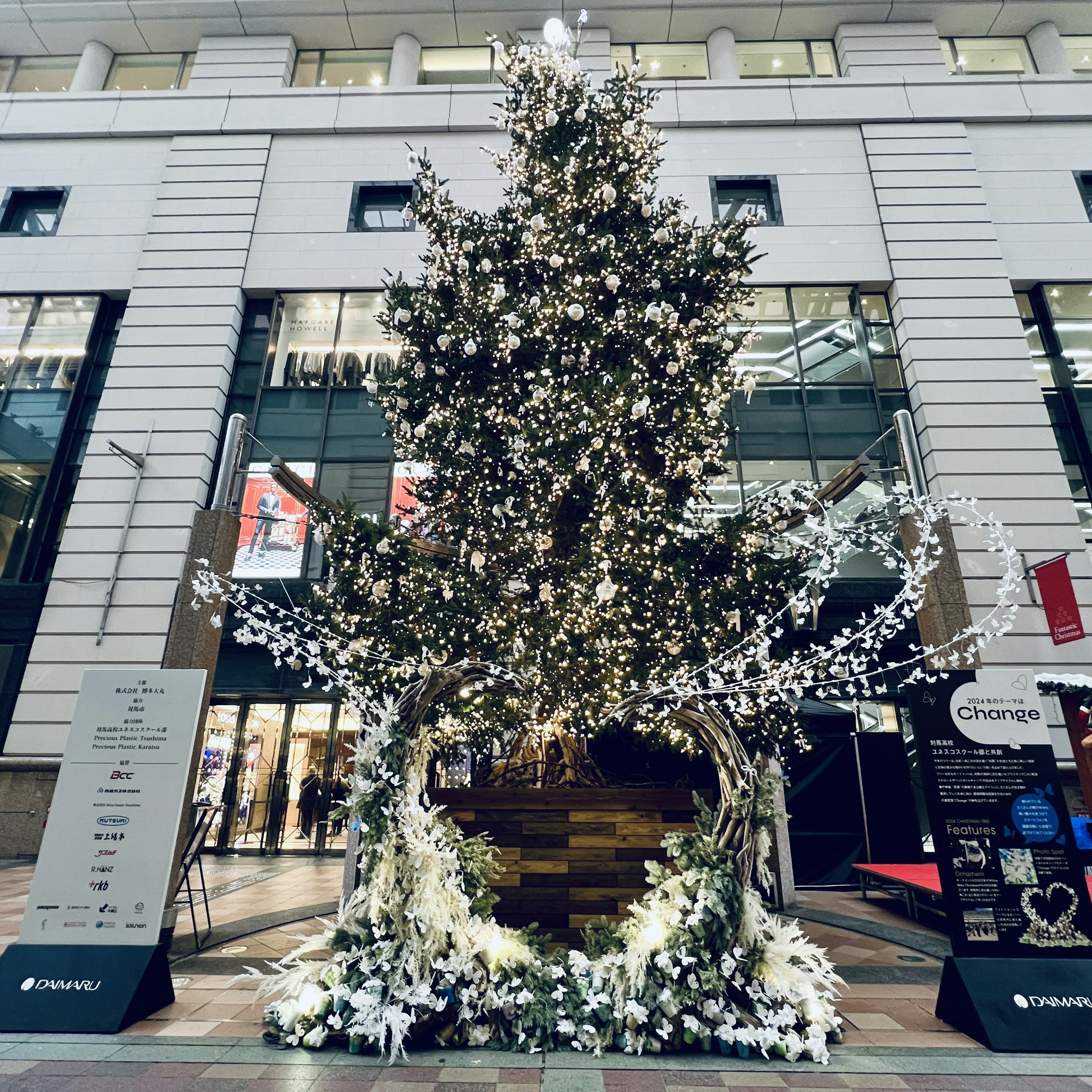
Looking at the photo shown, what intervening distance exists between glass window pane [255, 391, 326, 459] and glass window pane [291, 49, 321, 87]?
7.79 meters

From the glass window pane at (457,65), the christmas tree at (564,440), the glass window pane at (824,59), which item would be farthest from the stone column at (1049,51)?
the christmas tree at (564,440)

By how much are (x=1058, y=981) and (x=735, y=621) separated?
9.78 ft

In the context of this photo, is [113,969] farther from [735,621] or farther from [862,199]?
[862,199]

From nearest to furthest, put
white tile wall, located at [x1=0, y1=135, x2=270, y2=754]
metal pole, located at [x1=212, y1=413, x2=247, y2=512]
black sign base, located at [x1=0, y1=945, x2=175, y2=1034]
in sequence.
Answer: black sign base, located at [x1=0, y1=945, x2=175, y2=1034] < metal pole, located at [x1=212, y1=413, x2=247, y2=512] < white tile wall, located at [x1=0, y1=135, x2=270, y2=754]

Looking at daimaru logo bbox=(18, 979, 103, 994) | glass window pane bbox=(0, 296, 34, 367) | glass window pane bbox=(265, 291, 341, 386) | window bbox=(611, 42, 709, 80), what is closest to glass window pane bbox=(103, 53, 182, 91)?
glass window pane bbox=(0, 296, 34, 367)

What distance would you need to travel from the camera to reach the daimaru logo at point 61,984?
12.6 ft

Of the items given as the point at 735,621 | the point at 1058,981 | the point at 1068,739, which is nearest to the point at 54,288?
the point at 735,621

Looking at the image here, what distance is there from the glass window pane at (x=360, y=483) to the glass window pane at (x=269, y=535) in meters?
0.33

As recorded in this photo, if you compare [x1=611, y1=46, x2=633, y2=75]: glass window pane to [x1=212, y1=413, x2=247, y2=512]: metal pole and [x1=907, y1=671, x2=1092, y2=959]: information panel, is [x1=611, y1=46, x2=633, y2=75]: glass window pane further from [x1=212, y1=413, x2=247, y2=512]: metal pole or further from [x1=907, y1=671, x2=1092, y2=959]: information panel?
[x1=907, y1=671, x2=1092, y2=959]: information panel

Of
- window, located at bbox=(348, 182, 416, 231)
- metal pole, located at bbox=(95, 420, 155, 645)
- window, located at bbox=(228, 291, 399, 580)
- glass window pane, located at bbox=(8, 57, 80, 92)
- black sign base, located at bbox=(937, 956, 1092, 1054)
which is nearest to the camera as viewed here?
black sign base, located at bbox=(937, 956, 1092, 1054)

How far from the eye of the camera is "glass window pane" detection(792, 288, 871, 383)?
11320 mm

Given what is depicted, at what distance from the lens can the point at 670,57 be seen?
13.7m

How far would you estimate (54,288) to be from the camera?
1217cm

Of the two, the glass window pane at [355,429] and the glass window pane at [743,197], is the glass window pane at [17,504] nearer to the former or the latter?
the glass window pane at [355,429]
